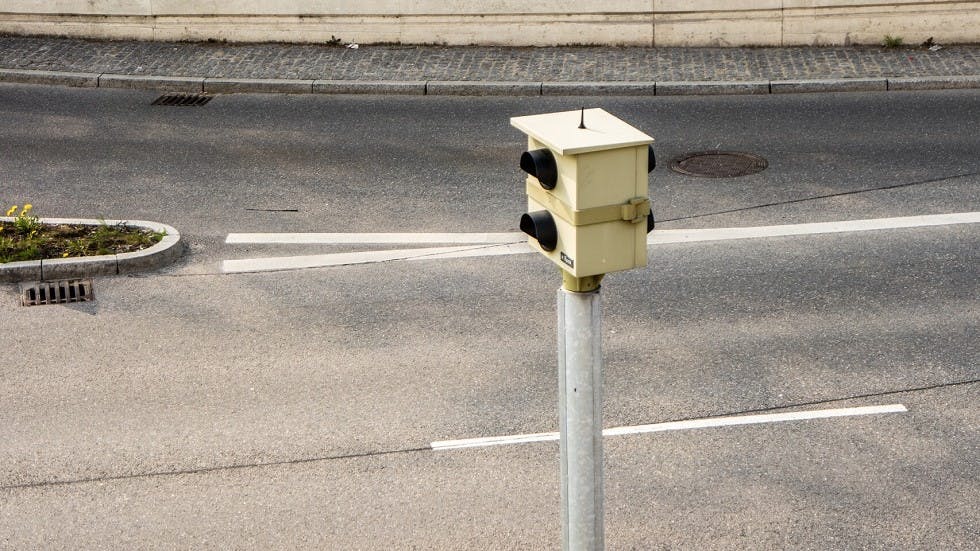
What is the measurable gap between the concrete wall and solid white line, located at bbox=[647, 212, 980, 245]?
20.7ft

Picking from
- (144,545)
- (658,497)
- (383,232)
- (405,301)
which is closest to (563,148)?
(658,497)

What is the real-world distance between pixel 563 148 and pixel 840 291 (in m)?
6.22

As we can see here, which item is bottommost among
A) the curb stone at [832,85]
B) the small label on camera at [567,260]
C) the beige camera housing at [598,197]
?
the curb stone at [832,85]

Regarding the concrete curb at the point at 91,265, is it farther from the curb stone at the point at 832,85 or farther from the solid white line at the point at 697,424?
the curb stone at the point at 832,85

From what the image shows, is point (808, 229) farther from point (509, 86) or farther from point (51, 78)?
point (51, 78)

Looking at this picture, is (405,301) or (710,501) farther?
(405,301)

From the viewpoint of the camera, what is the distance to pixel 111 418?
8391 mm

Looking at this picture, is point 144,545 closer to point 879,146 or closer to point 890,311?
point 890,311

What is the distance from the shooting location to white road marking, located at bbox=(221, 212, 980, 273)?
11.1 metres

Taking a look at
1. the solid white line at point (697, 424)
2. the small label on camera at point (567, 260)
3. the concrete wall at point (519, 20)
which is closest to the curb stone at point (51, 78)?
the concrete wall at point (519, 20)

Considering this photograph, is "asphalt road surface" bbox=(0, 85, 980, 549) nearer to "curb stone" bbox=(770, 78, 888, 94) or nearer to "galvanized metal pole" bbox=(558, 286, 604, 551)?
"curb stone" bbox=(770, 78, 888, 94)

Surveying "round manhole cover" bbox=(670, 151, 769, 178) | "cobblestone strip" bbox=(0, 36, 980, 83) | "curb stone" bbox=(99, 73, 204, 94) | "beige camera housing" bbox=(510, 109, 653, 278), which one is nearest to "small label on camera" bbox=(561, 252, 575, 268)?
"beige camera housing" bbox=(510, 109, 653, 278)

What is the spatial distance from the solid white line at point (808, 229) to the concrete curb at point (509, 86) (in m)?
4.58

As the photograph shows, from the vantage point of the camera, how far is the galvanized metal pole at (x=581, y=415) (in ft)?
15.5
